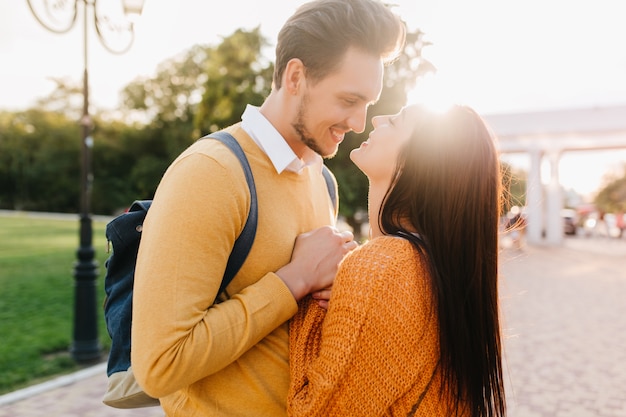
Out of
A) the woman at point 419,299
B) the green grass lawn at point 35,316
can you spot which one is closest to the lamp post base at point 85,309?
the green grass lawn at point 35,316

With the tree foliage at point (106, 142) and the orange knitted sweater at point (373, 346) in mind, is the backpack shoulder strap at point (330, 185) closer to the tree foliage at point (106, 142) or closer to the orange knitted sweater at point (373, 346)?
the orange knitted sweater at point (373, 346)

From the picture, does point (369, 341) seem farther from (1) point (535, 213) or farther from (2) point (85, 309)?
(1) point (535, 213)

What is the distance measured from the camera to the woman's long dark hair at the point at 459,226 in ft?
5.48

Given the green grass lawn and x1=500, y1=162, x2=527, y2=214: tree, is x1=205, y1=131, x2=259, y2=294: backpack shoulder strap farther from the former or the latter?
the green grass lawn

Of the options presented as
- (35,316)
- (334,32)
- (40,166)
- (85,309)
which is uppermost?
(40,166)

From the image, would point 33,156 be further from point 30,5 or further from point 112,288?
point 112,288

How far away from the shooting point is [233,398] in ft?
5.45

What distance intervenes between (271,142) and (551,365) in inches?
253

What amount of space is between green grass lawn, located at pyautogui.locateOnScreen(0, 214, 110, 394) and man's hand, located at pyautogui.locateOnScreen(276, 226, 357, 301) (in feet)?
16.6

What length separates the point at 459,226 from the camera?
171 centimetres

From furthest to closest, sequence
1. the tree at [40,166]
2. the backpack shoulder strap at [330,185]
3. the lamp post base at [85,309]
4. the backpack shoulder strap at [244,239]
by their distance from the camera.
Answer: the tree at [40,166]
the lamp post base at [85,309]
the backpack shoulder strap at [330,185]
the backpack shoulder strap at [244,239]

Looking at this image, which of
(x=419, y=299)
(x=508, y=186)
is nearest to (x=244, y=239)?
(x=419, y=299)

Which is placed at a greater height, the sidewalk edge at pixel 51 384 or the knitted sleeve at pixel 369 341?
the knitted sleeve at pixel 369 341

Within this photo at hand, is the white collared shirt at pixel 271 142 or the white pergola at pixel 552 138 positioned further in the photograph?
the white pergola at pixel 552 138
